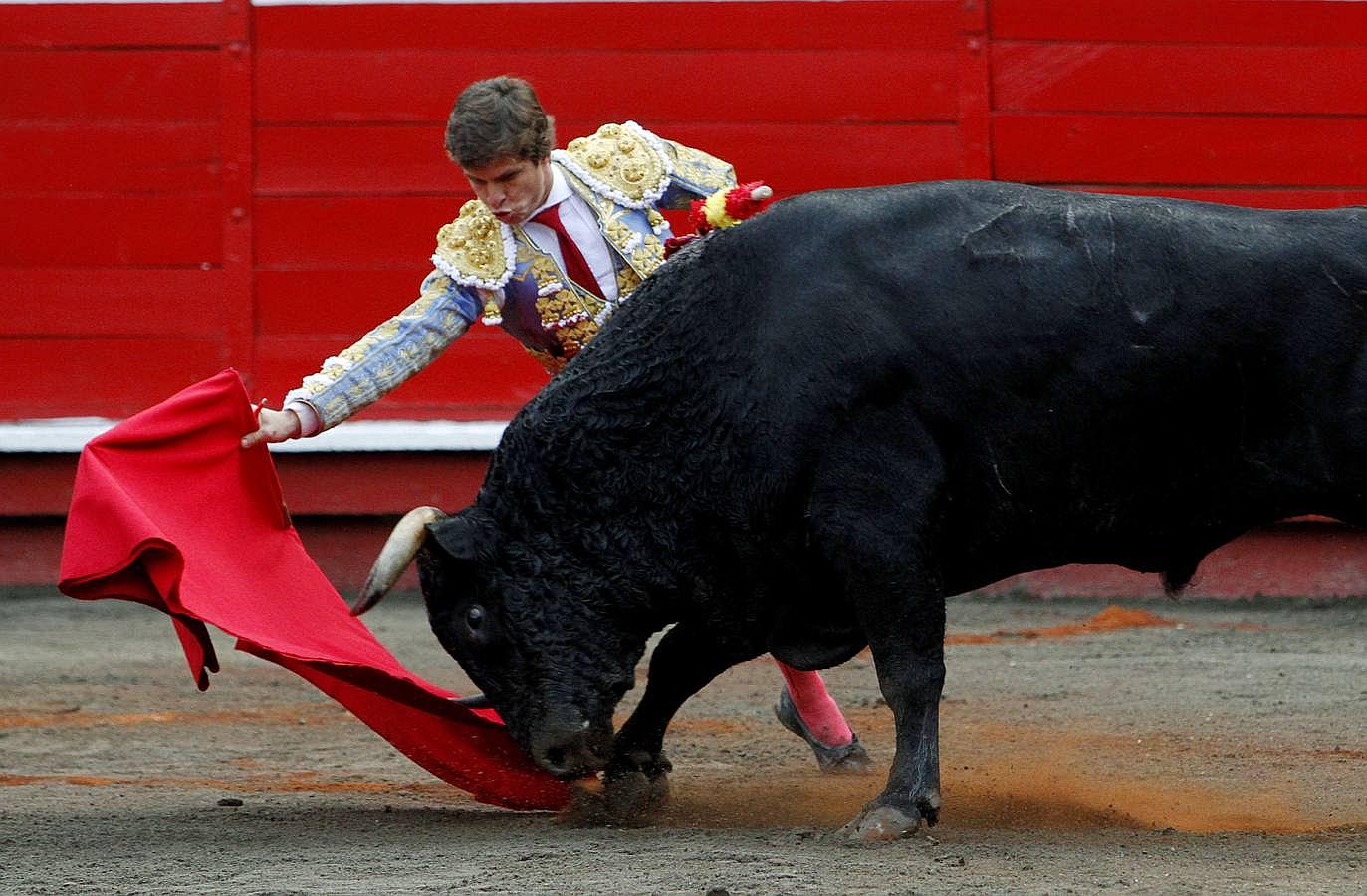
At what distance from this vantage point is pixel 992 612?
256 inches

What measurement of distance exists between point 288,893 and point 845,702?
228cm

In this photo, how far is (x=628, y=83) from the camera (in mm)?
6805

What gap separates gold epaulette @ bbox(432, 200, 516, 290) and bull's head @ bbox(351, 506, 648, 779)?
445mm

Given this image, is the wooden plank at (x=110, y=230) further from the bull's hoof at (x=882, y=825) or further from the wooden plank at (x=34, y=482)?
the bull's hoof at (x=882, y=825)

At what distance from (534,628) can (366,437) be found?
3.30m

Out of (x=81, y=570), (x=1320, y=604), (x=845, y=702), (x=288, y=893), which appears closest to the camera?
(x=288, y=893)

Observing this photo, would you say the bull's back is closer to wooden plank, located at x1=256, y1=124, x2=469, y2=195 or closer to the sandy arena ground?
the sandy arena ground

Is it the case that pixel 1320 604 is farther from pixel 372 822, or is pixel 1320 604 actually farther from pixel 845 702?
pixel 372 822

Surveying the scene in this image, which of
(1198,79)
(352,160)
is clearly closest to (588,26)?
(352,160)

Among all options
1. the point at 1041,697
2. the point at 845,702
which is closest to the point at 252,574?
the point at 845,702

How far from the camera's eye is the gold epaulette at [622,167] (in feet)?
12.5

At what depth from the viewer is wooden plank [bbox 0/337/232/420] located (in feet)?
22.4

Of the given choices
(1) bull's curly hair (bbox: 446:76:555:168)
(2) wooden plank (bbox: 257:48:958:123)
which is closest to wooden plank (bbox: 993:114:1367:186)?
(2) wooden plank (bbox: 257:48:958:123)

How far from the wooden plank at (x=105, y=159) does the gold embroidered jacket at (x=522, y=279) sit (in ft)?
10.8
